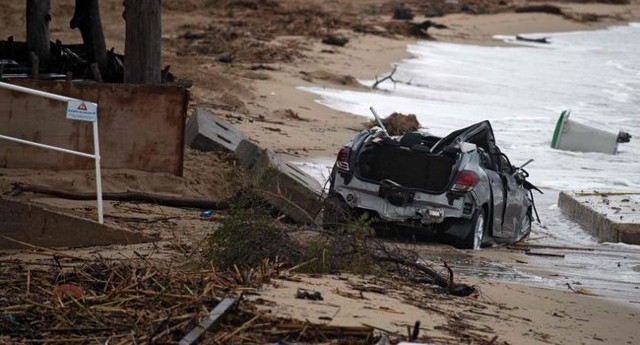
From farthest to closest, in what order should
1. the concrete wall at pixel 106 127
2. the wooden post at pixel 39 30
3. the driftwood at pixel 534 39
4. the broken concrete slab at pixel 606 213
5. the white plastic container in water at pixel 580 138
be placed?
the driftwood at pixel 534 39
the white plastic container in water at pixel 580 138
the wooden post at pixel 39 30
the broken concrete slab at pixel 606 213
the concrete wall at pixel 106 127

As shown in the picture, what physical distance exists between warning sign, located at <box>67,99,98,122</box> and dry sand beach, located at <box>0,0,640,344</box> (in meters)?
1.16

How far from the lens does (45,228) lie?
1098 cm

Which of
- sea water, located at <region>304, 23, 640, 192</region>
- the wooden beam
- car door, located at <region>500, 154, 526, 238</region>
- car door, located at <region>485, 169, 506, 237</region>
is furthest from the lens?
sea water, located at <region>304, 23, 640, 192</region>

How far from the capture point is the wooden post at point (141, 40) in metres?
15.4

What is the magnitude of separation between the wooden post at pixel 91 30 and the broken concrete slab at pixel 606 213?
22.1 ft

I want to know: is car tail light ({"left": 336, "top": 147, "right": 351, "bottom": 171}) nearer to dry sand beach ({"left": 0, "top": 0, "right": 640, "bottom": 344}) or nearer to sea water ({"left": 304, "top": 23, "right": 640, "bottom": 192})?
dry sand beach ({"left": 0, "top": 0, "right": 640, "bottom": 344})

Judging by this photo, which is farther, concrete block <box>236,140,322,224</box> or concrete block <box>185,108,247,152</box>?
concrete block <box>185,108,247,152</box>

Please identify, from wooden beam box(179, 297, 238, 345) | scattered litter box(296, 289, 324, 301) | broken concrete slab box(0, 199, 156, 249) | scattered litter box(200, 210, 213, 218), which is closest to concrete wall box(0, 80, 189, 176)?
scattered litter box(200, 210, 213, 218)

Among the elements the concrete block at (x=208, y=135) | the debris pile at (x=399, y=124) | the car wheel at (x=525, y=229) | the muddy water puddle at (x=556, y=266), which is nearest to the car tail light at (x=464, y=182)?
the muddy water puddle at (x=556, y=266)

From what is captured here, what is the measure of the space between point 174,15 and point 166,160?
104ft

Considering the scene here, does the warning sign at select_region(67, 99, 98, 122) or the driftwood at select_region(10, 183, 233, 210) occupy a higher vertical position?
the warning sign at select_region(67, 99, 98, 122)

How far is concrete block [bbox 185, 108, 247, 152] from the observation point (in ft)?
56.2

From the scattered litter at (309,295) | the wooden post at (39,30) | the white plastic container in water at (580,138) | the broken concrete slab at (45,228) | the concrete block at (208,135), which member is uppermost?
the wooden post at (39,30)

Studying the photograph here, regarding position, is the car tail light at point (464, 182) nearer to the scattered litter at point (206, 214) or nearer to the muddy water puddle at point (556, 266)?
the muddy water puddle at point (556, 266)
